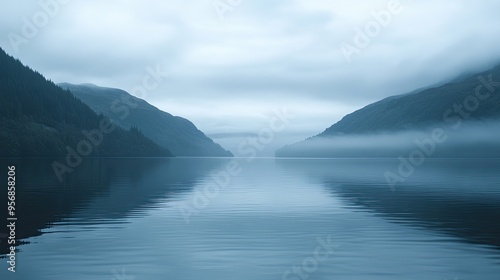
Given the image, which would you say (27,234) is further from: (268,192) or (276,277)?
(268,192)

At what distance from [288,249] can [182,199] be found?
39142 mm

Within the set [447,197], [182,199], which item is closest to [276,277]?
[182,199]

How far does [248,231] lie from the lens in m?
45.4

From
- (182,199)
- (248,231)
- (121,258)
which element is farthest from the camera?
(182,199)

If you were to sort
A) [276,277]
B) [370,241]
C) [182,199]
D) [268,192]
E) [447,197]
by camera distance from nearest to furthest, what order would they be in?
[276,277], [370,241], [182,199], [447,197], [268,192]

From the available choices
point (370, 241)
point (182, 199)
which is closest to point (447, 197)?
point (182, 199)

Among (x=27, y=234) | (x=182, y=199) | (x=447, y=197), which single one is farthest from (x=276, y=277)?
(x=447, y=197)

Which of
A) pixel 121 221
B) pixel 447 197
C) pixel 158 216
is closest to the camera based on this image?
pixel 121 221

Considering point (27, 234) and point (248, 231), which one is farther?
point (248, 231)

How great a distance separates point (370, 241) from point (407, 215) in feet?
60.1

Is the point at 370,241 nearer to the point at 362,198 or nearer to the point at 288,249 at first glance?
the point at 288,249

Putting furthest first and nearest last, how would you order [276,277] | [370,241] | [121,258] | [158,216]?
1. [158,216]
2. [370,241]
3. [121,258]
4. [276,277]

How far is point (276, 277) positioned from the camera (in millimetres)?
29062

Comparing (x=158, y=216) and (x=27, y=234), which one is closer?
(x=27, y=234)
